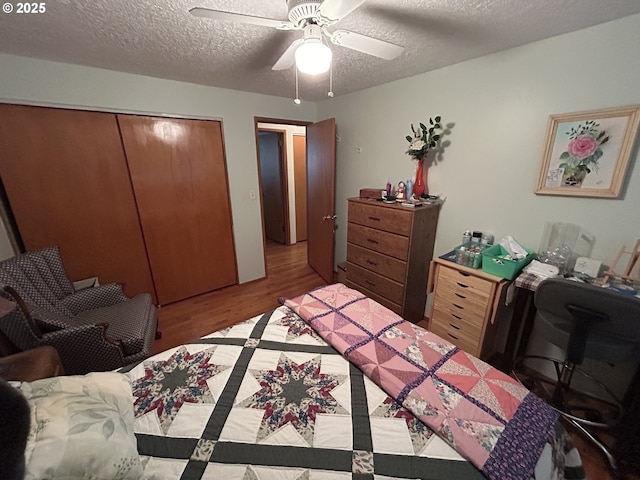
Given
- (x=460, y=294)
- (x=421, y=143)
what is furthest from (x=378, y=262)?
(x=421, y=143)

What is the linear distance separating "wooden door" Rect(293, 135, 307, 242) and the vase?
94.8 inches

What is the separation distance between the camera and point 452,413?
0.90m

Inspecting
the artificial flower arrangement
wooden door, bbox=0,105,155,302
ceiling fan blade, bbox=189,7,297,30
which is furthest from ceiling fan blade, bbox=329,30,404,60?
wooden door, bbox=0,105,155,302

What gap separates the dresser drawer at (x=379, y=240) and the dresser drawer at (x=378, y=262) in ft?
0.15

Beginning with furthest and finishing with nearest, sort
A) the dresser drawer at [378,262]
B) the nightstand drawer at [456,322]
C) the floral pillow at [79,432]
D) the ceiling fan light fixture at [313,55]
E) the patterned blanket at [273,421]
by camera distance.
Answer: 1. the dresser drawer at [378,262]
2. the nightstand drawer at [456,322]
3. the ceiling fan light fixture at [313,55]
4. the patterned blanket at [273,421]
5. the floral pillow at [79,432]

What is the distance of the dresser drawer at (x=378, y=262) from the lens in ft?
7.17

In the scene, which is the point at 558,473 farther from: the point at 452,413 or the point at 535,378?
the point at 535,378

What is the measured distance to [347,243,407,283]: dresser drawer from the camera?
2.19m

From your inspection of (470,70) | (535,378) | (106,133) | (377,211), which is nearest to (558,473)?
(535,378)

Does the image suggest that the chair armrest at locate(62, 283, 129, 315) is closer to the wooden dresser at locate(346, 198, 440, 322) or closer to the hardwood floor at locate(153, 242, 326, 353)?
the hardwood floor at locate(153, 242, 326, 353)

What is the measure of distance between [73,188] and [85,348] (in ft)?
4.72

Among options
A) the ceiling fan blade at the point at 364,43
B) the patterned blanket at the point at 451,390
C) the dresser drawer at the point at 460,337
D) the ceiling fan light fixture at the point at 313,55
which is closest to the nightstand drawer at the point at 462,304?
the dresser drawer at the point at 460,337

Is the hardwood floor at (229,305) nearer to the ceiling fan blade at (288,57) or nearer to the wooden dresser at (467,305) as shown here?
the wooden dresser at (467,305)

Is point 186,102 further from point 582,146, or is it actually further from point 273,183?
point 582,146
